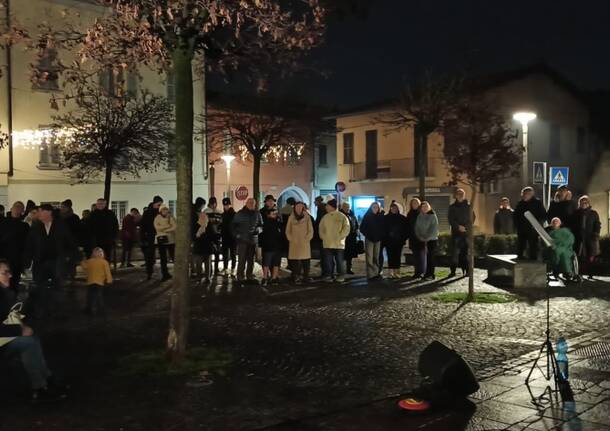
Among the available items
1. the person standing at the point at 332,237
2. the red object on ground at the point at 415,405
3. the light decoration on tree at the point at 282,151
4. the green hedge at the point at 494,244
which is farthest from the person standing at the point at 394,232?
the light decoration on tree at the point at 282,151

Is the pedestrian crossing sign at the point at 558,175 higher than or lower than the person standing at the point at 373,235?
higher

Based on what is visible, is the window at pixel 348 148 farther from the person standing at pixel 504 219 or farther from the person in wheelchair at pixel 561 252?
the person in wheelchair at pixel 561 252

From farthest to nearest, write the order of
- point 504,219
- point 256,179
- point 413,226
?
point 256,179
point 504,219
point 413,226

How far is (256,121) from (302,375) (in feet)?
86.8

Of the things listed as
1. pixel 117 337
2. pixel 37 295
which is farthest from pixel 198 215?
pixel 117 337

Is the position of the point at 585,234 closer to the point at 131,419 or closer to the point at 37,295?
the point at 37,295

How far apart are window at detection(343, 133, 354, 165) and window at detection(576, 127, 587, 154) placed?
12.5 m

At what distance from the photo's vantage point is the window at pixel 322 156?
47125 mm

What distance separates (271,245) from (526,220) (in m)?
5.29

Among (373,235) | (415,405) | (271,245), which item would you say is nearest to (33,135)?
(271,245)

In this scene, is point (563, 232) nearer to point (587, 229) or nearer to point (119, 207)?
point (587, 229)

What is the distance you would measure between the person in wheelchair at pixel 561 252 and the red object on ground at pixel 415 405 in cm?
907

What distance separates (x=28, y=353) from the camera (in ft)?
20.9

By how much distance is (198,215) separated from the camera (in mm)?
15570
